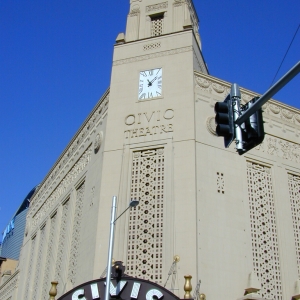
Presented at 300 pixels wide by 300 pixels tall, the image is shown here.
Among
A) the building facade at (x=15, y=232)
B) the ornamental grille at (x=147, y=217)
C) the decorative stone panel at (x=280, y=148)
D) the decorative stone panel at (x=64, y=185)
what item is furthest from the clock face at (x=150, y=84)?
the building facade at (x=15, y=232)

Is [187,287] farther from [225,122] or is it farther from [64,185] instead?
[64,185]

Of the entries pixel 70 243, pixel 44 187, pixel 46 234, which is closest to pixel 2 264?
pixel 44 187

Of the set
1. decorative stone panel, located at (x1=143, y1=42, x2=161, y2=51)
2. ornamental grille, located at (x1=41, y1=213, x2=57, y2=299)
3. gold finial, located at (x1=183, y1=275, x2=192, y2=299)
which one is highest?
decorative stone panel, located at (x1=143, y1=42, x2=161, y2=51)

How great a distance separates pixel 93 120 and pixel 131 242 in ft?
29.0

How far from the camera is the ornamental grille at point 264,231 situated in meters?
20.1

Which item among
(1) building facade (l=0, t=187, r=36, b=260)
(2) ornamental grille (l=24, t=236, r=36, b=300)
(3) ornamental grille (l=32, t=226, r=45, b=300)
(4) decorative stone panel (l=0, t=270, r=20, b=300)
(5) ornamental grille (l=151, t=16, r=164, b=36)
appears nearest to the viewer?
(5) ornamental grille (l=151, t=16, r=164, b=36)

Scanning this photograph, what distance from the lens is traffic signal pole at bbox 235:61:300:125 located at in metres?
6.80

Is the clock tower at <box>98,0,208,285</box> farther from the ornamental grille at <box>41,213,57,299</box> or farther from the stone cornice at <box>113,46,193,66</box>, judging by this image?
the ornamental grille at <box>41,213,57,299</box>

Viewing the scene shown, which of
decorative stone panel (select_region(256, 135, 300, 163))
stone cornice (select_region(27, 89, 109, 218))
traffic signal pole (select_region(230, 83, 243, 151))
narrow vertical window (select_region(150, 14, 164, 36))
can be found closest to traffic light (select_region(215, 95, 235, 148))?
traffic signal pole (select_region(230, 83, 243, 151))

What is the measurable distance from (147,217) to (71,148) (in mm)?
11199

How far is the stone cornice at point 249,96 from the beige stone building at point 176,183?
6cm

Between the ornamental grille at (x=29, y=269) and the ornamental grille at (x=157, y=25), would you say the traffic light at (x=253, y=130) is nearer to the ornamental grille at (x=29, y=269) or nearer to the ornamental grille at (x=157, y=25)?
the ornamental grille at (x=157, y=25)

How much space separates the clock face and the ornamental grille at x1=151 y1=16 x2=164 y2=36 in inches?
126

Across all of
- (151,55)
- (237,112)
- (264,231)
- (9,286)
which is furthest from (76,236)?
(237,112)
